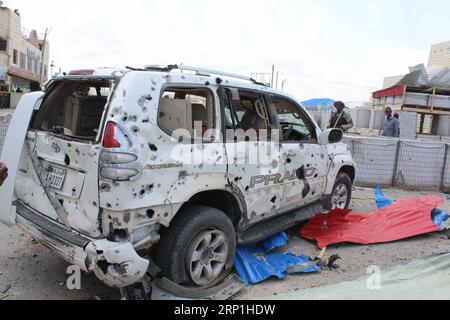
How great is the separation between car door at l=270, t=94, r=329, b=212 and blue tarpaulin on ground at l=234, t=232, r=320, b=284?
471 mm

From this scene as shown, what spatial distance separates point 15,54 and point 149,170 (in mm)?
43696

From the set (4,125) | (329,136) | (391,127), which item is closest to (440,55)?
(391,127)

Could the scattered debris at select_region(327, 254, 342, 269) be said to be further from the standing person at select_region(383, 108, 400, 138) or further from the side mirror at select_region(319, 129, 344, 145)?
the standing person at select_region(383, 108, 400, 138)

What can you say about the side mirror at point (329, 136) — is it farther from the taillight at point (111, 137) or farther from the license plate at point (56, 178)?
the license plate at point (56, 178)

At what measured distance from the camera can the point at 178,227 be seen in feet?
10.1

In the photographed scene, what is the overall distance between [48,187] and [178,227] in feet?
3.68

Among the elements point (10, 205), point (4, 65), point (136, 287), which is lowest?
point (136, 287)

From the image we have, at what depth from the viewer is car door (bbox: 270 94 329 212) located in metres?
4.22

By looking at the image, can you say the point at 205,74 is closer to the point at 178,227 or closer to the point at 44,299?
the point at 178,227

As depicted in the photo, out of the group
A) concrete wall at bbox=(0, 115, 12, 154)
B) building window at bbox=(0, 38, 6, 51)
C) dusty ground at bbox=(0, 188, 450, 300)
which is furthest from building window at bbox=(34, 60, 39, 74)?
dusty ground at bbox=(0, 188, 450, 300)

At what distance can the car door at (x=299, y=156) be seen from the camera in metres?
4.22

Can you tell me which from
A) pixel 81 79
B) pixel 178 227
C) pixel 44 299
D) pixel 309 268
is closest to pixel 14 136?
pixel 81 79

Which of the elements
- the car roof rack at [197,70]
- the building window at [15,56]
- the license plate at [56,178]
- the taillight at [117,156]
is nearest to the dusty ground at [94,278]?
the license plate at [56,178]

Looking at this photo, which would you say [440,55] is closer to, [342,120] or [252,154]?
[342,120]
